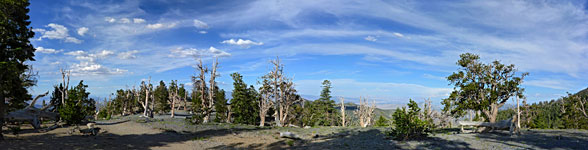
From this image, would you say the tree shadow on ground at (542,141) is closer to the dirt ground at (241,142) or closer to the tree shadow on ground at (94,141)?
the dirt ground at (241,142)

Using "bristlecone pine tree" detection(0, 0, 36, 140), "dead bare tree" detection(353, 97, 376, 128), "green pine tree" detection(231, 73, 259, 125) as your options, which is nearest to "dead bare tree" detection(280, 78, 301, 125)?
"green pine tree" detection(231, 73, 259, 125)

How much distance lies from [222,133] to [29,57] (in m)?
16.8

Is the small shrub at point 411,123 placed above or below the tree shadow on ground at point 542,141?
above

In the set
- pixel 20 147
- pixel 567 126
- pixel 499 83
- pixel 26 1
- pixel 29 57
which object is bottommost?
pixel 567 126

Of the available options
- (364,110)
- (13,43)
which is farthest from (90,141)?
(364,110)

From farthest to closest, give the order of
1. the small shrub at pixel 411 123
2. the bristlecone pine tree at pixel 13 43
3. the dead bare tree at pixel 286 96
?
1. the dead bare tree at pixel 286 96
2. the small shrub at pixel 411 123
3. the bristlecone pine tree at pixel 13 43

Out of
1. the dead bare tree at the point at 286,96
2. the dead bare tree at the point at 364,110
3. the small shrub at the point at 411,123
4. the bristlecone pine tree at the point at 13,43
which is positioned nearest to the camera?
the bristlecone pine tree at the point at 13,43

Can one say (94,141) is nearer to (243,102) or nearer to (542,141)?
(243,102)

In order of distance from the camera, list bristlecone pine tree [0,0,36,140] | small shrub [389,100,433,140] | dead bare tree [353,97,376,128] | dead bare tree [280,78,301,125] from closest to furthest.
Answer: bristlecone pine tree [0,0,36,140] < small shrub [389,100,433,140] < dead bare tree [280,78,301,125] < dead bare tree [353,97,376,128]

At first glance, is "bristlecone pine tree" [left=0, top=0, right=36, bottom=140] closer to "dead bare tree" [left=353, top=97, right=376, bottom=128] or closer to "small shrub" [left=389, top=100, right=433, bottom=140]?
"small shrub" [left=389, top=100, right=433, bottom=140]

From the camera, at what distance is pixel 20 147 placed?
717 inches

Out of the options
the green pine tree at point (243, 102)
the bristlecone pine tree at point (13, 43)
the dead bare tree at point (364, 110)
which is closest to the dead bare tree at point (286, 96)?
the green pine tree at point (243, 102)

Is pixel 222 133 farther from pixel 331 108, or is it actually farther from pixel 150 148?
pixel 331 108

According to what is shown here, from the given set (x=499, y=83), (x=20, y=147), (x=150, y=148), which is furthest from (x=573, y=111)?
(x=20, y=147)
